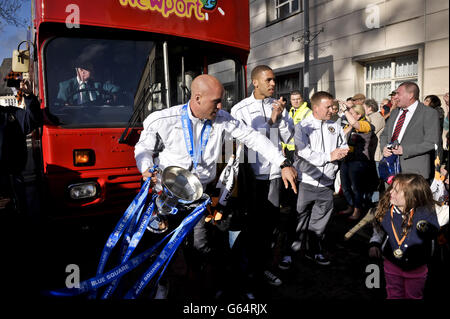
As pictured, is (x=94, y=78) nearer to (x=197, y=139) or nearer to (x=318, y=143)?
(x=197, y=139)

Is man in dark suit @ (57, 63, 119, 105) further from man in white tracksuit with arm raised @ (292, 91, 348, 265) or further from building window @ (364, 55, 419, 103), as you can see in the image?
building window @ (364, 55, 419, 103)

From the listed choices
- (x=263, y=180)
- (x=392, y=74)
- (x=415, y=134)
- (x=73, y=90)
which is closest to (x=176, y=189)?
(x=263, y=180)

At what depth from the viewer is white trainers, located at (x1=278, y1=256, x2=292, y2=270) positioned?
370 centimetres

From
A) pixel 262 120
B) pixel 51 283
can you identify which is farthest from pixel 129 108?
pixel 51 283

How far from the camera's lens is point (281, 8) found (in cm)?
1175

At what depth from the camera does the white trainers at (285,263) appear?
146 inches

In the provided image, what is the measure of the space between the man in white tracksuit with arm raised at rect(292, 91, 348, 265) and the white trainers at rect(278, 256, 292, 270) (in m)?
0.15

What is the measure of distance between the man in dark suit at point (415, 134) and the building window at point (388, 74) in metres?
4.26

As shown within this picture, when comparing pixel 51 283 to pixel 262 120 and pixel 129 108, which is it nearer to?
pixel 129 108

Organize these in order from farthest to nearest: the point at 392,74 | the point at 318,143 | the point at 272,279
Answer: the point at 392,74 → the point at 318,143 → the point at 272,279

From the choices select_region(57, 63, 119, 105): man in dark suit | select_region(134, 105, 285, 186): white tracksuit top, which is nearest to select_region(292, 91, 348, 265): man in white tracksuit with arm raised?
select_region(134, 105, 285, 186): white tracksuit top

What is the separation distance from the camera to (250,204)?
360 cm

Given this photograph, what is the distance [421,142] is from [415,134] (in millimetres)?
117

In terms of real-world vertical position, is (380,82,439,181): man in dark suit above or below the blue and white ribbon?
above
